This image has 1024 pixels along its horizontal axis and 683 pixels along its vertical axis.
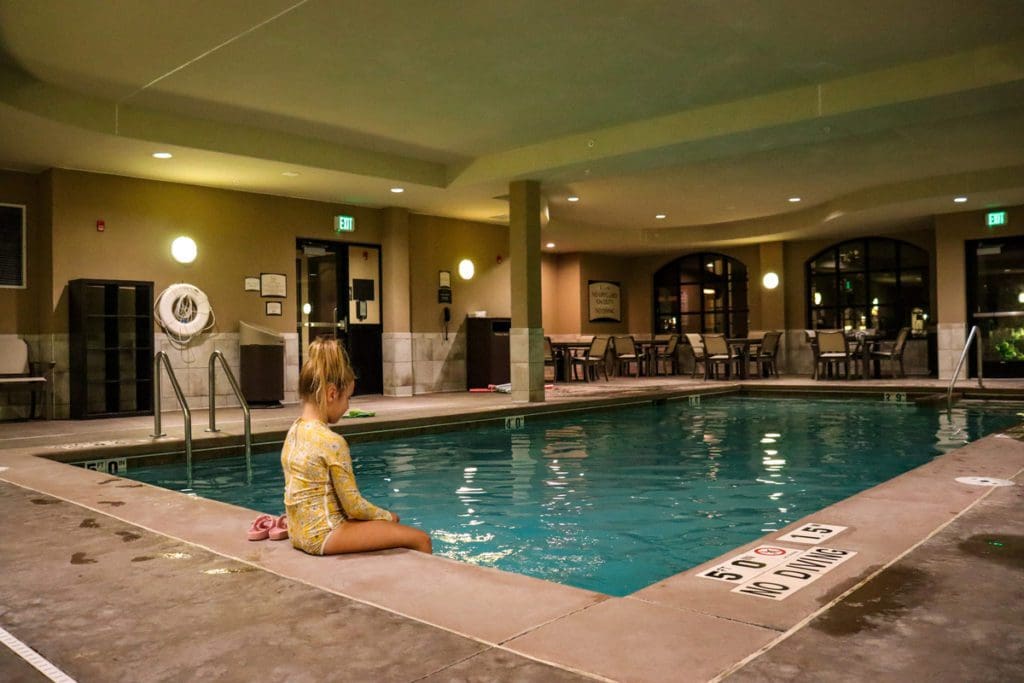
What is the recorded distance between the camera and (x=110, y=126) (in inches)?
283

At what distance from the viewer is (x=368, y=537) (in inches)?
109

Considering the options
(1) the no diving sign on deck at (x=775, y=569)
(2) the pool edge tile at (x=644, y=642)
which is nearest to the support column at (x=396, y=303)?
(1) the no diving sign on deck at (x=775, y=569)

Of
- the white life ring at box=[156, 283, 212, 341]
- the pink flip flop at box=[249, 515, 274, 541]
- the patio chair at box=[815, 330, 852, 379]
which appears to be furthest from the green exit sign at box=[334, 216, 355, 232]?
the pink flip flop at box=[249, 515, 274, 541]

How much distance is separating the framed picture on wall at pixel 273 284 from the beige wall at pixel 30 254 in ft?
8.07

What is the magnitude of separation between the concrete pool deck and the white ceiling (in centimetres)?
363

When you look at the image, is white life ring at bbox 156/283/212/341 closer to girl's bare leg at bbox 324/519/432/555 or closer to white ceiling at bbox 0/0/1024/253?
white ceiling at bbox 0/0/1024/253

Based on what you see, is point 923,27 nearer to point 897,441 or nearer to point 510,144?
point 897,441

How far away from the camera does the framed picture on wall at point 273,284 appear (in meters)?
10.4

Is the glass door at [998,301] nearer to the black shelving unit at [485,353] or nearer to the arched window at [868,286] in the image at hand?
the arched window at [868,286]

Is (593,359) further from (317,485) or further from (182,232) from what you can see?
(317,485)

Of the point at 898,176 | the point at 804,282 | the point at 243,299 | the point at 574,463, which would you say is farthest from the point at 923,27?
the point at 804,282

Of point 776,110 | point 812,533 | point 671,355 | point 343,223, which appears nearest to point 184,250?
point 343,223

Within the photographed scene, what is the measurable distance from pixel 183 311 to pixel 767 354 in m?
10.2

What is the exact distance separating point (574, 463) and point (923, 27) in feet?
13.3
